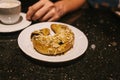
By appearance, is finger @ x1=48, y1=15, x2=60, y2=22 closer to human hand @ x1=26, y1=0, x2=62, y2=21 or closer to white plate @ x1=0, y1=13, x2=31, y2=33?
human hand @ x1=26, y1=0, x2=62, y2=21

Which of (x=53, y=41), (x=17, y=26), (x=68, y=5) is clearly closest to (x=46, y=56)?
(x=53, y=41)

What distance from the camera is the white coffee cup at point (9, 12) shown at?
94cm

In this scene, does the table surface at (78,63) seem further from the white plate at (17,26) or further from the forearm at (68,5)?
the forearm at (68,5)

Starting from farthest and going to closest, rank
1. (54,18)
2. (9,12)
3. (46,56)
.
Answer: (54,18)
(9,12)
(46,56)

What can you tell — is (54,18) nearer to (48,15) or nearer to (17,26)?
(48,15)

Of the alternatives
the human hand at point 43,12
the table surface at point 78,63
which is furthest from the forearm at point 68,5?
the table surface at point 78,63

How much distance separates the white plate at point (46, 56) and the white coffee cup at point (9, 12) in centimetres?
9

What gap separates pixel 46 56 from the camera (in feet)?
2.51

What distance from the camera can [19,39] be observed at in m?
0.85

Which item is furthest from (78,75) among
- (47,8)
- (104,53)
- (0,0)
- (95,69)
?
(0,0)

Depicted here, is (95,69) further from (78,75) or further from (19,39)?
(19,39)

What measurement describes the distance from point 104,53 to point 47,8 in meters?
0.37

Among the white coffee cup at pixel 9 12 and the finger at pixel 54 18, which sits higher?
the white coffee cup at pixel 9 12

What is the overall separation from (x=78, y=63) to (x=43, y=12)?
35 cm
